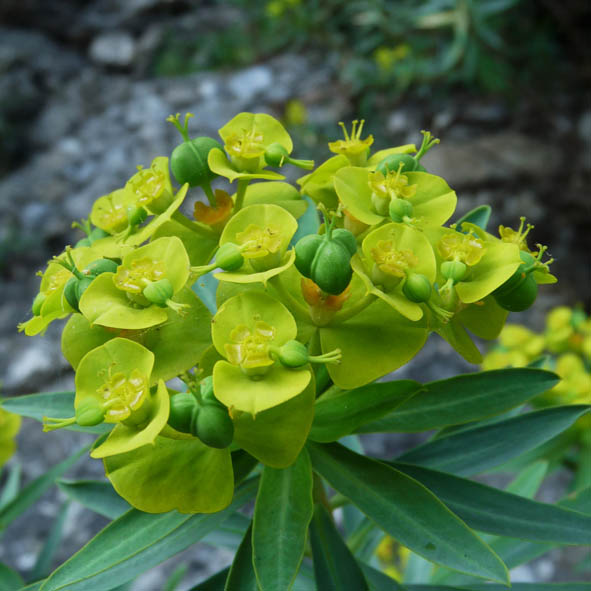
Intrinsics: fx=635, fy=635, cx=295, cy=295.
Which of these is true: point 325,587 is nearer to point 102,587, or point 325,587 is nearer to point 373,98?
point 102,587

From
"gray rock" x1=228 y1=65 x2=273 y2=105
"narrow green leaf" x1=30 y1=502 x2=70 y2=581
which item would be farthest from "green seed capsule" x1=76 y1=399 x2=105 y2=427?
"gray rock" x1=228 y1=65 x2=273 y2=105

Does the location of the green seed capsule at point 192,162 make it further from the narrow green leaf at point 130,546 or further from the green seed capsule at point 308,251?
the narrow green leaf at point 130,546

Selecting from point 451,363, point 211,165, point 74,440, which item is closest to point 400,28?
point 451,363

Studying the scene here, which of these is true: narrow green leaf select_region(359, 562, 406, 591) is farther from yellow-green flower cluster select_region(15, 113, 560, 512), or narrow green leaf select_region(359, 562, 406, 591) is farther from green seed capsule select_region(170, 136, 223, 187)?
green seed capsule select_region(170, 136, 223, 187)

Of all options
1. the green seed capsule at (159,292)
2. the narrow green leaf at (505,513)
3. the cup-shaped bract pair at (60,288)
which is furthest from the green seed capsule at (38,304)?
the narrow green leaf at (505,513)

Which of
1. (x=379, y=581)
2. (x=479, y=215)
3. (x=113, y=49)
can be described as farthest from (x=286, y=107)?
(x=379, y=581)

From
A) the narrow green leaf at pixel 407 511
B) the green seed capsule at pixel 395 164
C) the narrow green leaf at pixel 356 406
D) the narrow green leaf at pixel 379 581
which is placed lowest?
the narrow green leaf at pixel 379 581

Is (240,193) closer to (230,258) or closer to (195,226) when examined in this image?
(195,226)
